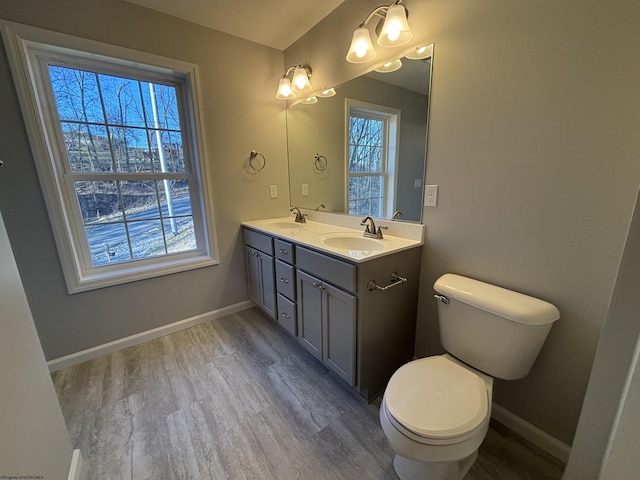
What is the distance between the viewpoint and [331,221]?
2.16 metres

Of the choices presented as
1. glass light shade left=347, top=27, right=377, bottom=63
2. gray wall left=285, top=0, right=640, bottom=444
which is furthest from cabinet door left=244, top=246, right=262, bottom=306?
glass light shade left=347, top=27, right=377, bottom=63

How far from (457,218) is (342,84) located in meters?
1.26

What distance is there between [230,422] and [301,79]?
2.33 meters

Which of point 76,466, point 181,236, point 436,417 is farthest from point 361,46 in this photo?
point 76,466

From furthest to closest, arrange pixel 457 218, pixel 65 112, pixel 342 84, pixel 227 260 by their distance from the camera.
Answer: pixel 227 260
pixel 342 84
pixel 65 112
pixel 457 218

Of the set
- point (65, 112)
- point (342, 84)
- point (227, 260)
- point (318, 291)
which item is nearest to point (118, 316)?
point (227, 260)

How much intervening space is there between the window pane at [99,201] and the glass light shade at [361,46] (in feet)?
6.05

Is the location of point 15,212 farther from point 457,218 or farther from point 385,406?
point 457,218

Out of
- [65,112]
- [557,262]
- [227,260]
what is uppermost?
[65,112]

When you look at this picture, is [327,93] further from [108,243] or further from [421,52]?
[108,243]

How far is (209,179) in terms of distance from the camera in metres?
2.12

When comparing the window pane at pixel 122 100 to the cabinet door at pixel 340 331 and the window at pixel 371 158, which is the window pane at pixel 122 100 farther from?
the cabinet door at pixel 340 331

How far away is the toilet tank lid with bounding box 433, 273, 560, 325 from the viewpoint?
1.01m

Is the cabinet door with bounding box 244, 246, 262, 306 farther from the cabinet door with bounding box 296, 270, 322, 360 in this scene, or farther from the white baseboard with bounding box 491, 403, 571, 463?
the white baseboard with bounding box 491, 403, 571, 463
